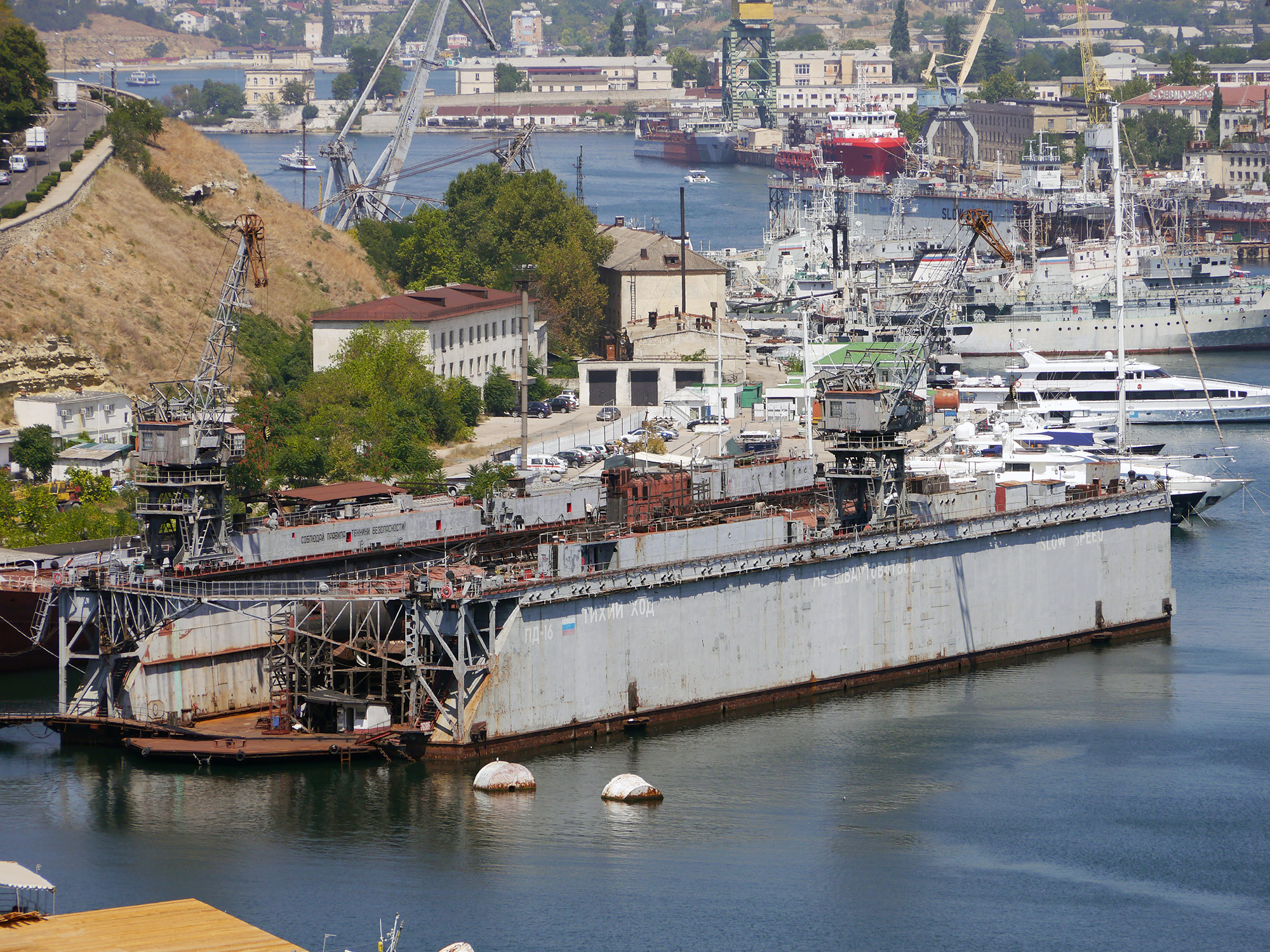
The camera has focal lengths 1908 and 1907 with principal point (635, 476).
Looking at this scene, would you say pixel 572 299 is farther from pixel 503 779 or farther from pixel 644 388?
pixel 503 779

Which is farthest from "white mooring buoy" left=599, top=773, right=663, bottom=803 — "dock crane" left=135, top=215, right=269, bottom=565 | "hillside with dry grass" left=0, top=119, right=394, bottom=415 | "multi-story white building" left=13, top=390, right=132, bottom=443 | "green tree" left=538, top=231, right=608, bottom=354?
"green tree" left=538, top=231, right=608, bottom=354

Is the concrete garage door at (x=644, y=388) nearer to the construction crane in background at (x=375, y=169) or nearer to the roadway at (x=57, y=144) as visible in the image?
the roadway at (x=57, y=144)

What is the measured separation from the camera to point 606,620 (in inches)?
2229

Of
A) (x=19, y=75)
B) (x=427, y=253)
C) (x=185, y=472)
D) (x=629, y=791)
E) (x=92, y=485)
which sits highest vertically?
(x=19, y=75)

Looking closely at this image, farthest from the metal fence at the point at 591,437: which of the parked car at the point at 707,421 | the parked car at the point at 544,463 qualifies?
the parked car at the point at 707,421

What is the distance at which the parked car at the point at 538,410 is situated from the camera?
349 ft

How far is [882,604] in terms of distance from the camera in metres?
63.8

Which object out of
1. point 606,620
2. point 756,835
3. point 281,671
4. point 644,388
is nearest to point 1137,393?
point 644,388

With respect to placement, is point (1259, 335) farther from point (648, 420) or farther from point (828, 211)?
point (648, 420)

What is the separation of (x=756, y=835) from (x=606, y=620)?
31.2 feet

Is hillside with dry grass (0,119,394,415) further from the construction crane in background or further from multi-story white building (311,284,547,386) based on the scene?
the construction crane in background

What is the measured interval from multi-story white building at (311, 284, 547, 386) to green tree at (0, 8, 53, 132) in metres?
26.7

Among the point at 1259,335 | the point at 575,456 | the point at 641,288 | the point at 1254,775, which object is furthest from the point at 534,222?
the point at 1254,775

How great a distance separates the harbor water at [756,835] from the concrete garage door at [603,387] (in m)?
51.3
